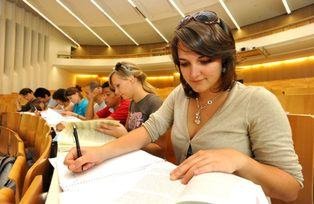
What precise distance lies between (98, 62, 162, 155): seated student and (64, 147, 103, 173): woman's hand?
1.00 m

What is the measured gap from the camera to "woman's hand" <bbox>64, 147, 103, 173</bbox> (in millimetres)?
908

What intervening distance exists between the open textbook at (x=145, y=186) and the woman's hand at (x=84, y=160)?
0.8 inches

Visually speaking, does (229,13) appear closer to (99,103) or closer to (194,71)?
(99,103)

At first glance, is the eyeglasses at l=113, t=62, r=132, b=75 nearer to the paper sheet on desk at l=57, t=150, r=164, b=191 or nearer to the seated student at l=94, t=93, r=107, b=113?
the paper sheet on desk at l=57, t=150, r=164, b=191

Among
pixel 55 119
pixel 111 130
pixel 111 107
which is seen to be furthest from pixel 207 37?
pixel 111 107

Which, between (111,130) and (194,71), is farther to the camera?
(111,130)

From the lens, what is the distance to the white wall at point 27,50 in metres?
13.9

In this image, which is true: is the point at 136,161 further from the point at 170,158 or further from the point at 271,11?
the point at 271,11

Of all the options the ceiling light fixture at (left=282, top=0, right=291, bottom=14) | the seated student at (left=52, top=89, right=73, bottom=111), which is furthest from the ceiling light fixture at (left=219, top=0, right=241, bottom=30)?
the seated student at (left=52, top=89, right=73, bottom=111)

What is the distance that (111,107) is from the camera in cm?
359

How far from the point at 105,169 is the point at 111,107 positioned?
2698mm

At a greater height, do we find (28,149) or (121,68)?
(121,68)

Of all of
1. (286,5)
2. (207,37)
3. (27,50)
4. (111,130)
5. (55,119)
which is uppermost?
(286,5)

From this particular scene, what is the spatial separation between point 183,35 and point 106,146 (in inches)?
17.7
